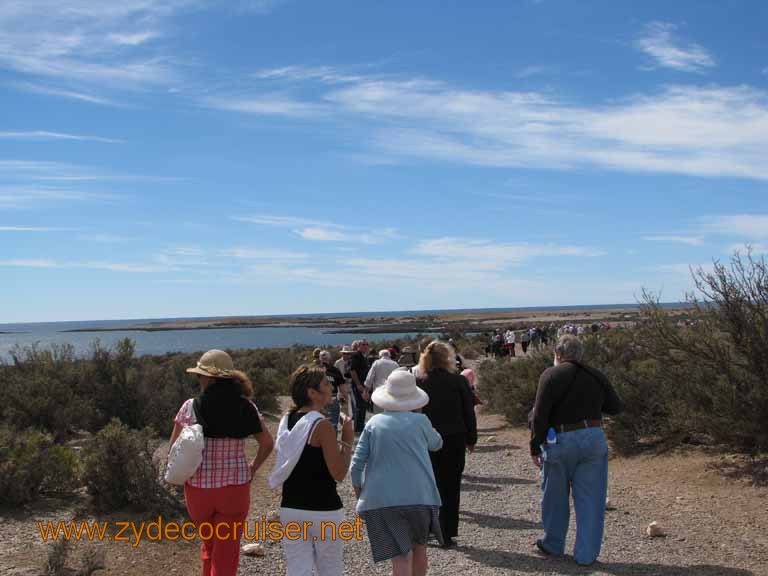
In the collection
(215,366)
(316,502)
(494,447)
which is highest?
(215,366)

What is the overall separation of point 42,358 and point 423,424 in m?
13.7

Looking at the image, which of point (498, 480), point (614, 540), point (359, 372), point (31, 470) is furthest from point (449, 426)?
point (359, 372)

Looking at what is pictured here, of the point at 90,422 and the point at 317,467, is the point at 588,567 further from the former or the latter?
the point at 90,422

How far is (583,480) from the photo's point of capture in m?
6.00

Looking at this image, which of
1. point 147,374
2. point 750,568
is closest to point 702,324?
point 750,568

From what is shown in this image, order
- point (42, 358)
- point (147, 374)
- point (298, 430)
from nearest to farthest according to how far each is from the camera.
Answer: point (298, 430) → point (147, 374) → point (42, 358)

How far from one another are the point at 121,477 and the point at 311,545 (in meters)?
4.17

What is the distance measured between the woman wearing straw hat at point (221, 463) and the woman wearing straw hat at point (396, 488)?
2.43ft

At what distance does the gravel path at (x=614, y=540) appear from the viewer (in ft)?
19.6

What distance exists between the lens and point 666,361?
1017 cm

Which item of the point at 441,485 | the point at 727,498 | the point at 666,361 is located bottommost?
the point at 727,498

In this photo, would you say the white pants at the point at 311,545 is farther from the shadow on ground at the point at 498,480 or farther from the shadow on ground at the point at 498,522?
the shadow on ground at the point at 498,480

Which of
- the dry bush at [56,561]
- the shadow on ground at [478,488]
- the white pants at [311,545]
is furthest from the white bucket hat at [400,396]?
the shadow on ground at [478,488]

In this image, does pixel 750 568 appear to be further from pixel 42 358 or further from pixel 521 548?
pixel 42 358
